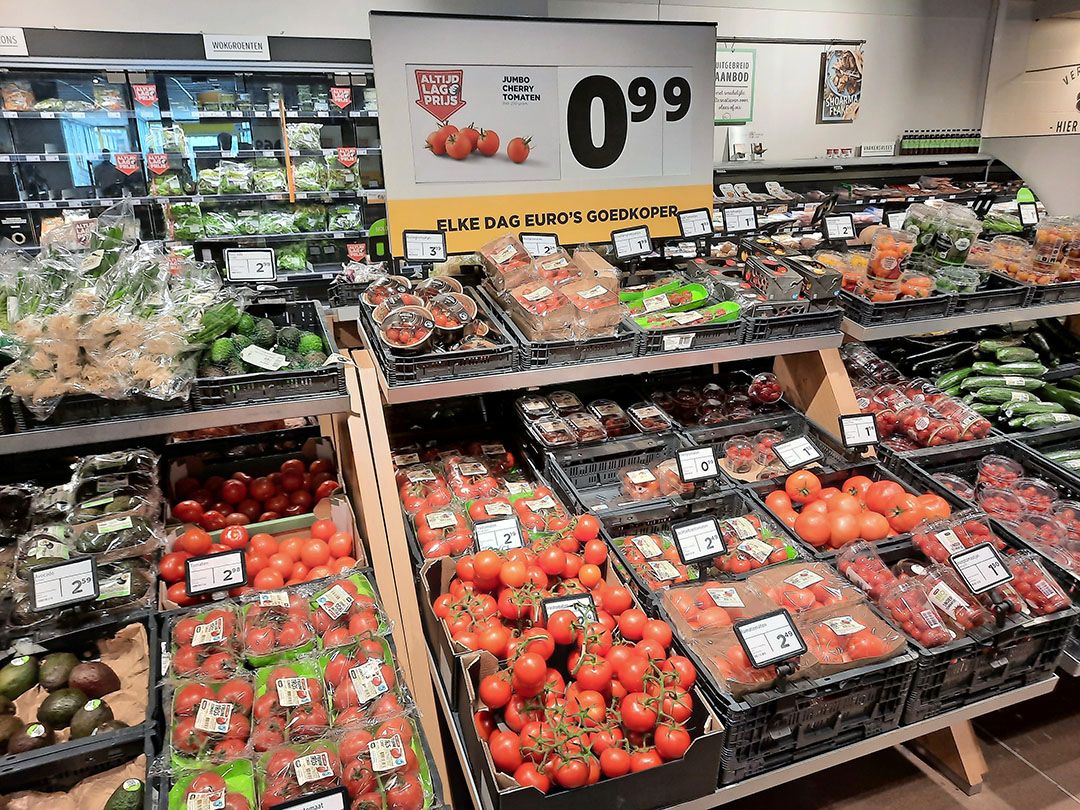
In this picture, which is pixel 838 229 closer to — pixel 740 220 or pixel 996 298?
pixel 740 220

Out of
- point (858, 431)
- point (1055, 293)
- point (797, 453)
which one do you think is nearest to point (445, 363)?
point (797, 453)

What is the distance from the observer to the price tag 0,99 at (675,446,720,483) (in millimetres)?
2148

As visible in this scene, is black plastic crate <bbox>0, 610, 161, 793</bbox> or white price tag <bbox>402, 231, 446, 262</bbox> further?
white price tag <bbox>402, 231, 446, 262</bbox>

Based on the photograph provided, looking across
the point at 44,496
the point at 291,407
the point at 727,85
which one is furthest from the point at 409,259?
the point at 727,85

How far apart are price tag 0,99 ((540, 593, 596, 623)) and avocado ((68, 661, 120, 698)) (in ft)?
3.42

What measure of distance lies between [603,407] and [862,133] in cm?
550

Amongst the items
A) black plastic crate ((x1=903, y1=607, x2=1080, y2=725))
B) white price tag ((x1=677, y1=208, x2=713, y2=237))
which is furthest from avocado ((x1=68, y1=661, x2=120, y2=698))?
white price tag ((x1=677, y1=208, x2=713, y2=237))

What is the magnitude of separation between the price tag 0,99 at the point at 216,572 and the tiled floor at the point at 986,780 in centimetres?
165

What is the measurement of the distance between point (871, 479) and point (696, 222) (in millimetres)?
1194

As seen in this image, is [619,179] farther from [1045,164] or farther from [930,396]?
[1045,164]

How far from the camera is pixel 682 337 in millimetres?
2268

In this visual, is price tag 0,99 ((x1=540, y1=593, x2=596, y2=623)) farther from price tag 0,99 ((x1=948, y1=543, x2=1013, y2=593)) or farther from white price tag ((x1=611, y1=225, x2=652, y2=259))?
white price tag ((x1=611, y1=225, x2=652, y2=259))

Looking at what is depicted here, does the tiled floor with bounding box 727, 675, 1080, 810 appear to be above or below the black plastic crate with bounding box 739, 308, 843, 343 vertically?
below

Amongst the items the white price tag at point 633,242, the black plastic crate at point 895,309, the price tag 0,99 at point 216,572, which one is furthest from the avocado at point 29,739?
the black plastic crate at point 895,309
